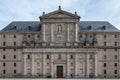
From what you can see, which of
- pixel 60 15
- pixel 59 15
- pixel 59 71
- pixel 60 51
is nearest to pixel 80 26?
pixel 60 15

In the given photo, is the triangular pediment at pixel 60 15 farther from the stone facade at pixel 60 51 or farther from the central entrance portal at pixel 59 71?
the central entrance portal at pixel 59 71

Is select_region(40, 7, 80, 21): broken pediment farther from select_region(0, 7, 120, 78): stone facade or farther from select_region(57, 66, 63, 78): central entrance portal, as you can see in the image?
select_region(57, 66, 63, 78): central entrance portal

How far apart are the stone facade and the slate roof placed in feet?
4.05

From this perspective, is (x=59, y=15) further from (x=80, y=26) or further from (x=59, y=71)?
(x=59, y=71)

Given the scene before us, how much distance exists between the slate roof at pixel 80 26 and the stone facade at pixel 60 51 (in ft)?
4.05

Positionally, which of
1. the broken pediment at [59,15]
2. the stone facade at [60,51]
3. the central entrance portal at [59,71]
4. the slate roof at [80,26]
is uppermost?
the broken pediment at [59,15]

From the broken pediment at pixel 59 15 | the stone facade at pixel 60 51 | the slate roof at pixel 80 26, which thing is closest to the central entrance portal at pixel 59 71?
the stone facade at pixel 60 51

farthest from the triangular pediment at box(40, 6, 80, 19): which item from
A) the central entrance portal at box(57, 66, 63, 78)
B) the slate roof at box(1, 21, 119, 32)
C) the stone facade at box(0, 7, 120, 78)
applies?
the central entrance portal at box(57, 66, 63, 78)

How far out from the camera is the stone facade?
381 feet

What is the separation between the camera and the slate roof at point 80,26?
121 m

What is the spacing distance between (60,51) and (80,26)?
10837 mm

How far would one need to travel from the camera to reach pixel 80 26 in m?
122

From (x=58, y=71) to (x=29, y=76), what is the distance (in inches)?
321

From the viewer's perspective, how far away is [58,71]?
116m
